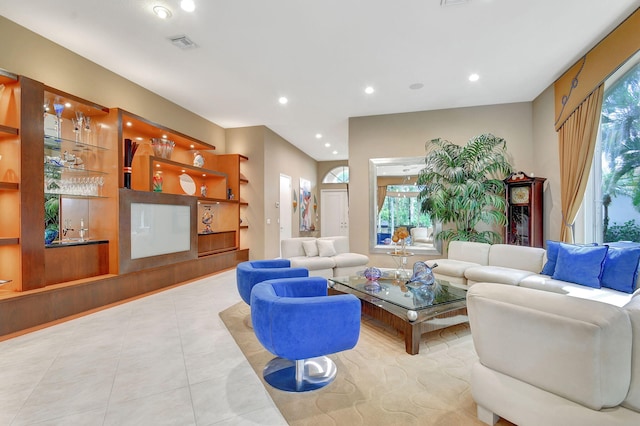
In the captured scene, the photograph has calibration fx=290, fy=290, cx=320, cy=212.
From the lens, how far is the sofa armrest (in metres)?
1.16

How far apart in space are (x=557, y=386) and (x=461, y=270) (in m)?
3.09

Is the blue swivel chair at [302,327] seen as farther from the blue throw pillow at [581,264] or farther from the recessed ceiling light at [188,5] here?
the recessed ceiling light at [188,5]

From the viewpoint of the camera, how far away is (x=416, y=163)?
19.4 ft

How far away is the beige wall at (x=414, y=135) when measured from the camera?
17.5 feet

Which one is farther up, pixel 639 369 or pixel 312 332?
pixel 639 369

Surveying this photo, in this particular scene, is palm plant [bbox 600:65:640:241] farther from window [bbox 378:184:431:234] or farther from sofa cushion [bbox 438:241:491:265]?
window [bbox 378:184:431:234]

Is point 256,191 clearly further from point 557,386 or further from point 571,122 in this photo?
point 557,386

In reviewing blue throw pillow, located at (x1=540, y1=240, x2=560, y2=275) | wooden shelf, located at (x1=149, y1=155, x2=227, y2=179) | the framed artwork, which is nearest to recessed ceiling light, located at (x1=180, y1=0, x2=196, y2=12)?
wooden shelf, located at (x1=149, y1=155, x2=227, y2=179)

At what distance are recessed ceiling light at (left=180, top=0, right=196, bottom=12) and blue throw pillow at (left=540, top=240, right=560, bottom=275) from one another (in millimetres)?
4838

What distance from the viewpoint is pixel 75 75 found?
385 cm

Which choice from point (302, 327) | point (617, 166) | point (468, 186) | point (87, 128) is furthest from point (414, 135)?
point (87, 128)

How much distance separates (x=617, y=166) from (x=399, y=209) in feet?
10.8

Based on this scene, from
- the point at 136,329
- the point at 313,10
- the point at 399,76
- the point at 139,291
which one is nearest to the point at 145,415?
the point at 136,329

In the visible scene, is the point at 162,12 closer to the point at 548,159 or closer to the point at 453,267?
the point at 453,267
